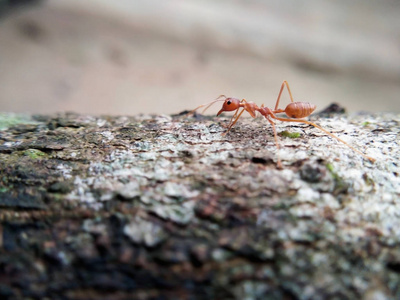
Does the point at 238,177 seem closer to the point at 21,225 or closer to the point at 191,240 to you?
the point at 191,240

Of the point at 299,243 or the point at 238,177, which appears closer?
the point at 299,243

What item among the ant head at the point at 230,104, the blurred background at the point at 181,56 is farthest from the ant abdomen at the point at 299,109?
the blurred background at the point at 181,56

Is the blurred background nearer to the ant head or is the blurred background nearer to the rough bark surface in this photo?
the ant head

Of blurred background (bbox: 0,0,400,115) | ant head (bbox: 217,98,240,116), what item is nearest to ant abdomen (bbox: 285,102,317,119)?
ant head (bbox: 217,98,240,116)

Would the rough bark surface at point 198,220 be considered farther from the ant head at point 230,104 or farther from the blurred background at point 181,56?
the blurred background at point 181,56

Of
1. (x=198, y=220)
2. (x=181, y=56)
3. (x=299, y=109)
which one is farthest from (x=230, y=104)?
(x=181, y=56)

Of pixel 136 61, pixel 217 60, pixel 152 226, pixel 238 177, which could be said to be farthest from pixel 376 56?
pixel 152 226
